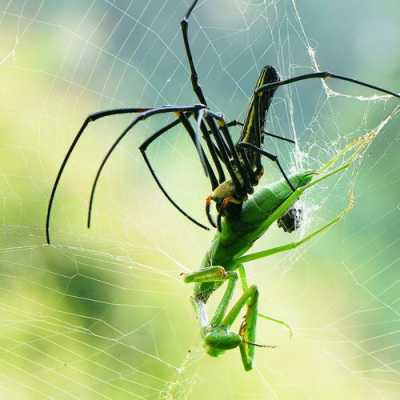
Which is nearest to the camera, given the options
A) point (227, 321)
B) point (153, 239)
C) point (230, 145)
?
point (227, 321)

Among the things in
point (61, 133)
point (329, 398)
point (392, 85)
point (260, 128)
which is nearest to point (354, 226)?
point (329, 398)

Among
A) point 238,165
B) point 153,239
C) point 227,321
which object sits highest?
point 238,165

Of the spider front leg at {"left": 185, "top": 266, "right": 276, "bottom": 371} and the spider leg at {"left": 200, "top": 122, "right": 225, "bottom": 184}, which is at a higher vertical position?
the spider leg at {"left": 200, "top": 122, "right": 225, "bottom": 184}

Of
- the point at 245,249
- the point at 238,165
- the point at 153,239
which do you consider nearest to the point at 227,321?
the point at 245,249

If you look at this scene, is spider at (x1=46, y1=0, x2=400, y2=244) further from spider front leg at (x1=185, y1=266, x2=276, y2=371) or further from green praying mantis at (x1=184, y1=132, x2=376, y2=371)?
spider front leg at (x1=185, y1=266, x2=276, y2=371)

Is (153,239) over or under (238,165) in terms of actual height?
under

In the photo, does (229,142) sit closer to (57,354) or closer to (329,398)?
(329,398)

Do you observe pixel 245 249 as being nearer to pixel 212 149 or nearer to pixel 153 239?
pixel 212 149

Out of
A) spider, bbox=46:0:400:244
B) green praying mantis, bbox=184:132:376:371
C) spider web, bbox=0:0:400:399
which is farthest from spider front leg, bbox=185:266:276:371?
spider web, bbox=0:0:400:399
